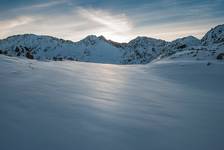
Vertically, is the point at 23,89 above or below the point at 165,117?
above

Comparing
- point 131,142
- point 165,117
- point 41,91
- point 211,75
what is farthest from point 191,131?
point 211,75

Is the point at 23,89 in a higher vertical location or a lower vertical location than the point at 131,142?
higher

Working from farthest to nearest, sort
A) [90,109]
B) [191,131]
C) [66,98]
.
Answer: [66,98], [90,109], [191,131]

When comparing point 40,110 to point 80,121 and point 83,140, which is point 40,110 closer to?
point 80,121

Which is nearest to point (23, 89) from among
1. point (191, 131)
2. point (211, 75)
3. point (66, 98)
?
point (66, 98)

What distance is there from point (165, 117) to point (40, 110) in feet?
4.71

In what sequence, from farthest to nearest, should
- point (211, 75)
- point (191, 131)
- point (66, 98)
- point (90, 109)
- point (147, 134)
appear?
1. point (211, 75)
2. point (66, 98)
3. point (90, 109)
4. point (191, 131)
5. point (147, 134)

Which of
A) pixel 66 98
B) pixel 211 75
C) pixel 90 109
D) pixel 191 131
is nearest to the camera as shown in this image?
pixel 191 131

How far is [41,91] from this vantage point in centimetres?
370

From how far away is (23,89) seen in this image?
11.9 feet

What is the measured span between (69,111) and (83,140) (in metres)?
0.77

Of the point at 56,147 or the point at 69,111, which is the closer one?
the point at 56,147

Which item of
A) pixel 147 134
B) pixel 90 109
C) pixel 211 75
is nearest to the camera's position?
pixel 147 134

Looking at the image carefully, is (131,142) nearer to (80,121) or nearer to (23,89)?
(80,121)
